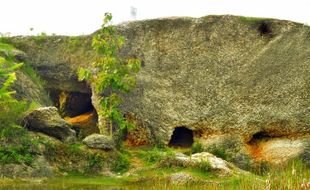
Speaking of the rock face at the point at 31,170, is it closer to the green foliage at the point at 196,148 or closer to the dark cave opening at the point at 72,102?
the green foliage at the point at 196,148

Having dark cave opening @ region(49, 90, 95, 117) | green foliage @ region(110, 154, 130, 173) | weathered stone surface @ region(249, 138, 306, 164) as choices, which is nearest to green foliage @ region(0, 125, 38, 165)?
green foliage @ region(110, 154, 130, 173)

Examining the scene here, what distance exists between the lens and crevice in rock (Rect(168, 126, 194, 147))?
26.7 metres

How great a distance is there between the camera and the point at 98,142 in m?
21.2

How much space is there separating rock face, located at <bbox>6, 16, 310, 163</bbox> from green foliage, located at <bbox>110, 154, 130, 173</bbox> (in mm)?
4517

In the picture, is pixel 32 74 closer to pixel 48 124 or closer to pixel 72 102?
pixel 72 102

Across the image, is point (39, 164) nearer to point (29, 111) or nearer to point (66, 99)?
point (29, 111)

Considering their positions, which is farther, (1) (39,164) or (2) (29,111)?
(2) (29,111)

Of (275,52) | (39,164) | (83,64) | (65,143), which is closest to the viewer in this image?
(39,164)

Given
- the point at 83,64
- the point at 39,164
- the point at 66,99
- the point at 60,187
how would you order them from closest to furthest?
1. the point at 60,187
2. the point at 39,164
3. the point at 83,64
4. the point at 66,99

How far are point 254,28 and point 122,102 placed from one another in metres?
6.88

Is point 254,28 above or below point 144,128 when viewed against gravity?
above

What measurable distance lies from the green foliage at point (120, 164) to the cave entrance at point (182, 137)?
5653 mm

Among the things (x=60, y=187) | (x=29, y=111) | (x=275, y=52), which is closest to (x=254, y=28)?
(x=275, y=52)

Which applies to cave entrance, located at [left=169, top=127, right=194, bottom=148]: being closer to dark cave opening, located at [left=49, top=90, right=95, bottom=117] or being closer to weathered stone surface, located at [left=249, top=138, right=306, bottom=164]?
weathered stone surface, located at [left=249, top=138, right=306, bottom=164]
